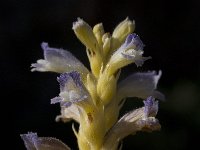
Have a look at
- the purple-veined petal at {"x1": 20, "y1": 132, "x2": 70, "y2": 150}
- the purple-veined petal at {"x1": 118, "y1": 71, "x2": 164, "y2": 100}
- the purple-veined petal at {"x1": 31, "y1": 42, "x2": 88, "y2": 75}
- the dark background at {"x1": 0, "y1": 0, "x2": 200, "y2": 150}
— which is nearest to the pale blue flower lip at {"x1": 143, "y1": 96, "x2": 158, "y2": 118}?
the purple-veined petal at {"x1": 118, "y1": 71, "x2": 164, "y2": 100}

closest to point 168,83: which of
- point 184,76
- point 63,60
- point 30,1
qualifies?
point 184,76

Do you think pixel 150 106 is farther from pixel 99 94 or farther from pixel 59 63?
pixel 59 63

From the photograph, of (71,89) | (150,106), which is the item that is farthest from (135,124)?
(71,89)

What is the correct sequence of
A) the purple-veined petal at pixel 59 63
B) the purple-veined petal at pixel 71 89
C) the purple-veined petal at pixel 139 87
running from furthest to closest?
1. the purple-veined petal at pixel 139 87
2. the purple-veined petal at pixel 59 63
3. the purple-veined petal at pixel 71 89

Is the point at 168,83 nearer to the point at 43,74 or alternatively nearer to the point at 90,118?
the point at 43,74

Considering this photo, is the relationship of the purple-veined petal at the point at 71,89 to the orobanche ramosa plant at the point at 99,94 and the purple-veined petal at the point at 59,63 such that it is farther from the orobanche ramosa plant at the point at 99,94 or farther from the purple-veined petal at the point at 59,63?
the purple-veined petal at the point at 59,63

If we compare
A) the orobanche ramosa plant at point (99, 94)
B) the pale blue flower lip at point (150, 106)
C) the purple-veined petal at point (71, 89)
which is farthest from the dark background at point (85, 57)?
the purple-veined petal at point (71, 89)
